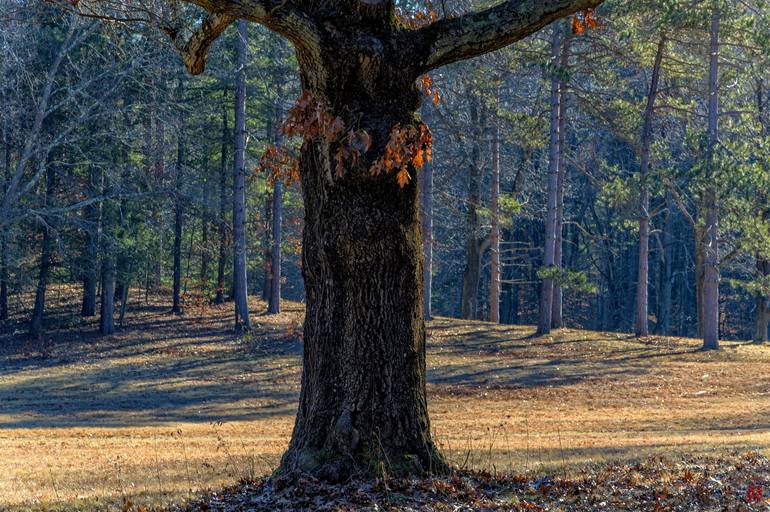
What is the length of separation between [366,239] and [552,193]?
2260cm

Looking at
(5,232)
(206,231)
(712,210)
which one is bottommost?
(5,232)

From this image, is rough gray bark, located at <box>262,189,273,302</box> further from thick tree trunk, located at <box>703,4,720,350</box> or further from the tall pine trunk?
the tall pine trunk

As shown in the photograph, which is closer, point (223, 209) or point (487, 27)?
point (487, 27)

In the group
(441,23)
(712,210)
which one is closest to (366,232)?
(441,23)

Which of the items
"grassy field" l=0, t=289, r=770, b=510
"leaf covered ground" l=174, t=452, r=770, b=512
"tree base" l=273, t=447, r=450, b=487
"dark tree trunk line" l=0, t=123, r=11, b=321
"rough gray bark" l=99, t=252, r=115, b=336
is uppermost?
"dark tree trunk line" l=0, t=123, r=11, b=321

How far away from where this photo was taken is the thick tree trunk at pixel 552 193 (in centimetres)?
2719

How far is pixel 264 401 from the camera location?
69.7ft

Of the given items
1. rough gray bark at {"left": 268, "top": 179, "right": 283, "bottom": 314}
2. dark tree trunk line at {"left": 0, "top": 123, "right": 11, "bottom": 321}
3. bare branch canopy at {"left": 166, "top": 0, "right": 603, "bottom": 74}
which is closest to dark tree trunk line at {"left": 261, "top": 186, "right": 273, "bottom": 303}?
rough gray bark at {"left": 268, "top": 179, "right": 283, "bottom": 314}

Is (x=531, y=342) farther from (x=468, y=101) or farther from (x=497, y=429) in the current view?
(x=497, y=429)

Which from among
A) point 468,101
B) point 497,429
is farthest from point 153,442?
point 468,101

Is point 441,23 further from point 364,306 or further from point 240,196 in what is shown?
point 240,196

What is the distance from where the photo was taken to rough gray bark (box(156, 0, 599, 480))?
671 cm

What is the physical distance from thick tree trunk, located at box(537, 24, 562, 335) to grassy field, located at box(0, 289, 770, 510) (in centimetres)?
102

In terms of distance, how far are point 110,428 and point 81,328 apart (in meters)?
15.4
